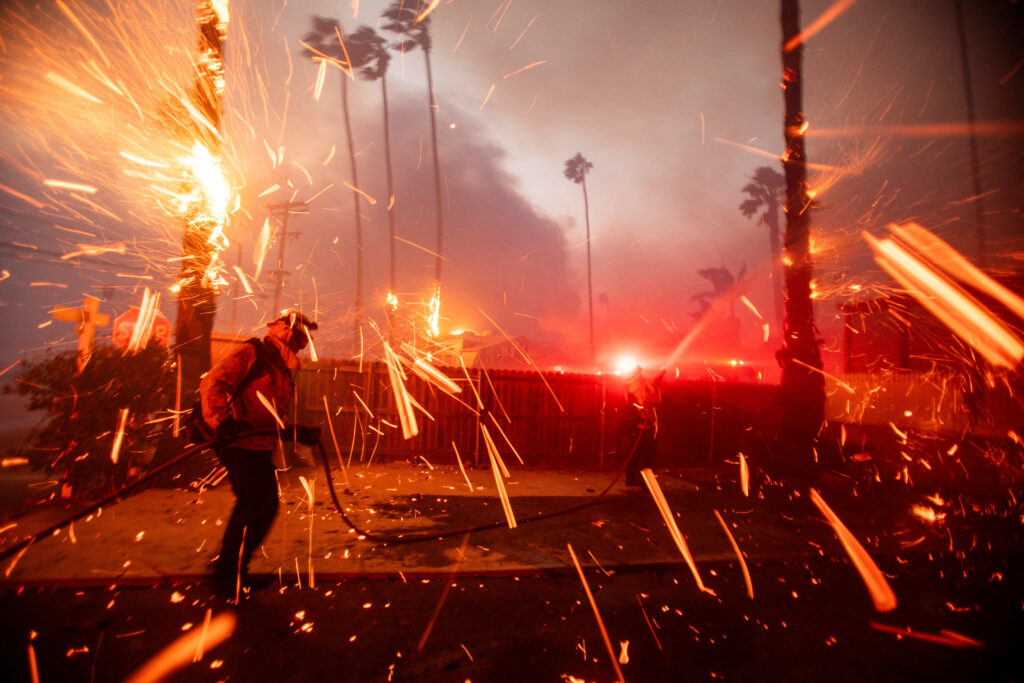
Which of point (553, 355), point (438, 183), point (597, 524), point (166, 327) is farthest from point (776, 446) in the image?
point (553, 355)

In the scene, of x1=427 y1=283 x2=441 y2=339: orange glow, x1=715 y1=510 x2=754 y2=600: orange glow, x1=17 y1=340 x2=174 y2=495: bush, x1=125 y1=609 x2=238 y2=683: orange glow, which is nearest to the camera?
x1=125 y1=609 x2=238 y2=683: orange glow

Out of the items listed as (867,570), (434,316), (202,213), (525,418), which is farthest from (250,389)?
(434,316)

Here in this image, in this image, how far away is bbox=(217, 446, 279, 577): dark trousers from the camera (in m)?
3.14

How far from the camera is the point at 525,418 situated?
9.92 metres

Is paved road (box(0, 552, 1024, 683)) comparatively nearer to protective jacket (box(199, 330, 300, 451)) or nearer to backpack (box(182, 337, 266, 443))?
backpack (box(182, 337, 266, 443))

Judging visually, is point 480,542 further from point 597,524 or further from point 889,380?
point 889,380

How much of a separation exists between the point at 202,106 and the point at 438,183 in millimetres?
26148

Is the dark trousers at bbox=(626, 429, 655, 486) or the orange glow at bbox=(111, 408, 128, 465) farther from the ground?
the orange glow at bbox=(111, 408, 128, 465)

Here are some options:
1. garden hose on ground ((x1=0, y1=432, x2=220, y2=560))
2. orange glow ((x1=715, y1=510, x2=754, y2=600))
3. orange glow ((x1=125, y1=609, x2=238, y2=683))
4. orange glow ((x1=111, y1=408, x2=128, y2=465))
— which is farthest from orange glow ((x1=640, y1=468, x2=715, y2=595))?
orange glow ((x1=111, y1=408, x2=128, y2=465))

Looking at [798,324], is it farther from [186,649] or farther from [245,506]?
[186,649]

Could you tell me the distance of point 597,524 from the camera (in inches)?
208

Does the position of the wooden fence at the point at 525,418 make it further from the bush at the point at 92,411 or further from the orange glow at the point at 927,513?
the orange glow at the point at 927,513

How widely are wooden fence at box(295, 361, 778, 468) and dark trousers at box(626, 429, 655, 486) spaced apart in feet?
3.18

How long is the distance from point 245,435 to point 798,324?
29.9 ft
